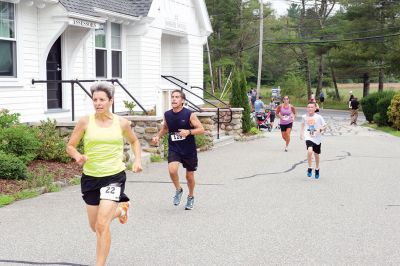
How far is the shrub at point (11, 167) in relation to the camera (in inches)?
389

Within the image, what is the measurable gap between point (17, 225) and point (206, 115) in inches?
450

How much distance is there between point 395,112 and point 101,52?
1669cm

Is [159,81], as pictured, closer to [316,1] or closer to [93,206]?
[93,206]

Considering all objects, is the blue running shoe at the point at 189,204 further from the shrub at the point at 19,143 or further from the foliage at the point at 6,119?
the foliage at the point at 6,119

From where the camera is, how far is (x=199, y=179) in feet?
39.6

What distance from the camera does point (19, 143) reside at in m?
10.8

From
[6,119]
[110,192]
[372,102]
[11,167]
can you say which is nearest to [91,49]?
[6,119]

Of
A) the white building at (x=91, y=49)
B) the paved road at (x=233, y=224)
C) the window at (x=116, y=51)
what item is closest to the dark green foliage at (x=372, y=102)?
the white building at (x=91, y=49)

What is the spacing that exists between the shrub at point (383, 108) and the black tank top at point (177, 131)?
23847 millimetres

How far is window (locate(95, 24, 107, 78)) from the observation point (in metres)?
17.8

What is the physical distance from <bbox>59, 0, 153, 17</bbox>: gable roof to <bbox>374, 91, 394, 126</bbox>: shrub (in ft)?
53.6

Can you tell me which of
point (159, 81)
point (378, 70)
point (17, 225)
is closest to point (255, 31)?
point (378, 70)

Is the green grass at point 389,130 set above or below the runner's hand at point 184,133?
below

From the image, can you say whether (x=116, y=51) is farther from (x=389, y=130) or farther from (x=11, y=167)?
(x=389, y=130)
